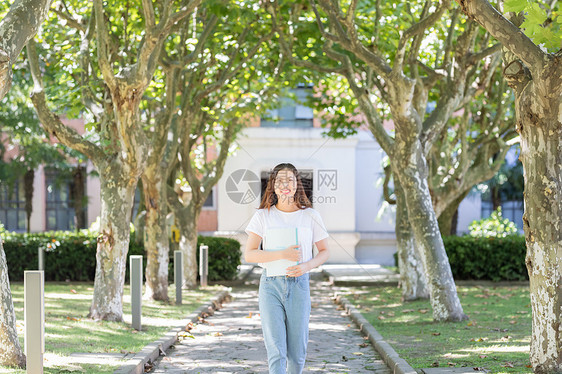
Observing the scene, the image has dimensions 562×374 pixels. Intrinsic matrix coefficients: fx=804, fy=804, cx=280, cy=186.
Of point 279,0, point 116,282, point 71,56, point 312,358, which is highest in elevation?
point 279,0

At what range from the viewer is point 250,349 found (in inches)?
403

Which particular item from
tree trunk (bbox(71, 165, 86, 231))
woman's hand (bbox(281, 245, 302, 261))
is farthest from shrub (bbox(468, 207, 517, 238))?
woman's hand (bbox(281, 245, 302, 261))

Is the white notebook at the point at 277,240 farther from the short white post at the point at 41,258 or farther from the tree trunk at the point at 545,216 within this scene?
the short white post at the point at 41,258

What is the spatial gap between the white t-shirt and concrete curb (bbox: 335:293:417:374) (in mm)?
2526

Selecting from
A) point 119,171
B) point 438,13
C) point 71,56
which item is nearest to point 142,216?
point 71,56

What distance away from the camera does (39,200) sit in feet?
111

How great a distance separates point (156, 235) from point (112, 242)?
3.91 metres

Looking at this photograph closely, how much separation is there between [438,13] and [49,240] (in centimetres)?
1314

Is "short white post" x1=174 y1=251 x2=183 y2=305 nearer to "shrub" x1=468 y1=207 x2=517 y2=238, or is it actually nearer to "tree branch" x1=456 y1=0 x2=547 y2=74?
"tree branch" x1=456 y1=0 x2=547 y2=74

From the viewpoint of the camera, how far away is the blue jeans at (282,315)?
5.72 metres

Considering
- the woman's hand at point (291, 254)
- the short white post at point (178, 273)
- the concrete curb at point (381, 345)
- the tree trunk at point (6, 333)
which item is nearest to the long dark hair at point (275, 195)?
the woman's hand at point (291, 254)

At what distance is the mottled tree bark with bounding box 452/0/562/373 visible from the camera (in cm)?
699

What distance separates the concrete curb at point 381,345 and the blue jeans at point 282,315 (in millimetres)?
2410

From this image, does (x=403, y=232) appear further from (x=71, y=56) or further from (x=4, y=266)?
(x=4, y=266)
